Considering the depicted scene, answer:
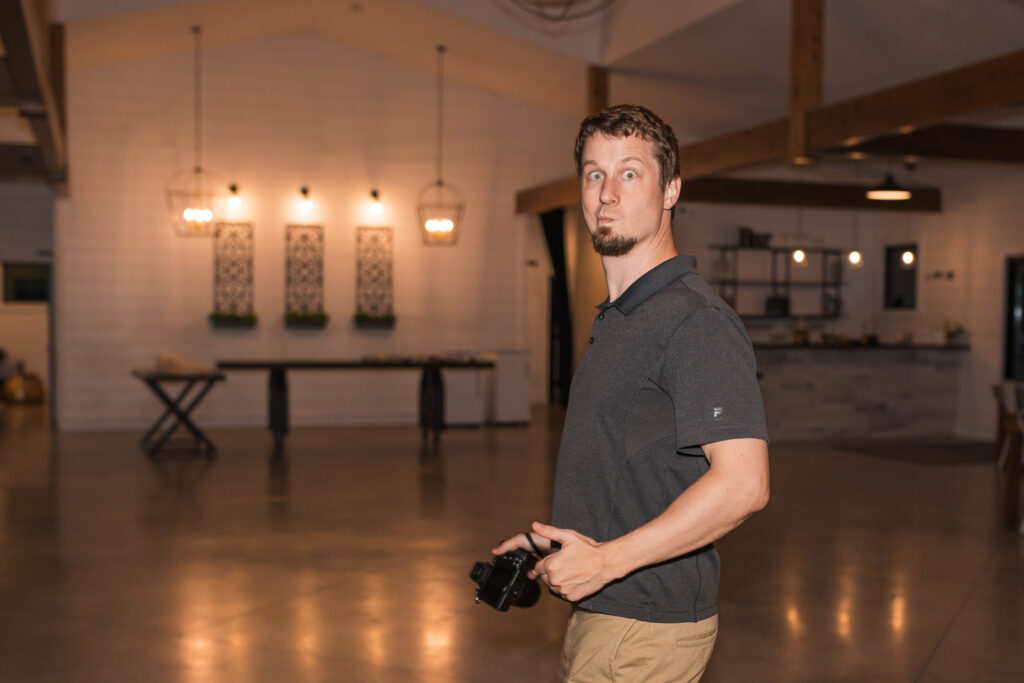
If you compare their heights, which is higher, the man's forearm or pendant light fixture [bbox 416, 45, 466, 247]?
pendant light fixture [bbox 416, 45, 466, 247]

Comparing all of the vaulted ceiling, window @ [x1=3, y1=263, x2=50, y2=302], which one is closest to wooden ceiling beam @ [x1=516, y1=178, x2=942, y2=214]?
the vaulted ceiling

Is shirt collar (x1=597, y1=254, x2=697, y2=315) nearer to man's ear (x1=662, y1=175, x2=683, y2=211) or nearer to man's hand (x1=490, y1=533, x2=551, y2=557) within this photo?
man's ear (x1=662, y1=175, x2=683, y2=211)

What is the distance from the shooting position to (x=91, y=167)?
9844mm

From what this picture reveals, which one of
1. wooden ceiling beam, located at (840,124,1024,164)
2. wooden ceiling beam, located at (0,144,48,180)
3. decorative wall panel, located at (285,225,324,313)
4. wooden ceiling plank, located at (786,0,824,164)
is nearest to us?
wooden ceiling plank, located at (786,0,824,164)

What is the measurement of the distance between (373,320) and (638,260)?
9457 millimetres

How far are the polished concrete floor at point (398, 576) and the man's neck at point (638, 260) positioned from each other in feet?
7.28

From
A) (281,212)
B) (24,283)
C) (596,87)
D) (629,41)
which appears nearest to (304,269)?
(281,212)

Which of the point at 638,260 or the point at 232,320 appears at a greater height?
the point at 638,260

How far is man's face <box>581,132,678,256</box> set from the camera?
1.29m

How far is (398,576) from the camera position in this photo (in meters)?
4.37

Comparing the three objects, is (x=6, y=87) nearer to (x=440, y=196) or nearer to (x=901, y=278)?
(x=440, y=196)

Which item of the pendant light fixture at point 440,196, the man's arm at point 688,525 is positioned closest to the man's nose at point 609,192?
the man's arm at point 688,525

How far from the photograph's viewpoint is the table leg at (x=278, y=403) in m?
8.88

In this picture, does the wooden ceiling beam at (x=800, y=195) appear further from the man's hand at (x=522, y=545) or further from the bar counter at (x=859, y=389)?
the man's hand at (x=522, y=545)
